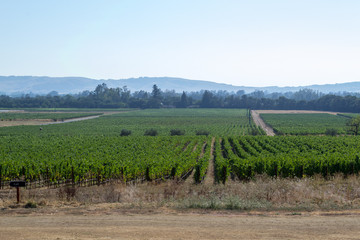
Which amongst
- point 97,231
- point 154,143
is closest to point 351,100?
point 154,143

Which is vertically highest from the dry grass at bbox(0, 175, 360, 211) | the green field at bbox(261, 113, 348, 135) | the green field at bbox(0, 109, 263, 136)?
the dry grass at bbox(0, 175, 360, 211)

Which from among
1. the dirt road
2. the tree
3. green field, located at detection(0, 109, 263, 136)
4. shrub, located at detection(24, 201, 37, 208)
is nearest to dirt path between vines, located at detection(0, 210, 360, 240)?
the dirt road

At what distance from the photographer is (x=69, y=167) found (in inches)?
1082

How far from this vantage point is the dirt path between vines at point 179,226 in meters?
11.6

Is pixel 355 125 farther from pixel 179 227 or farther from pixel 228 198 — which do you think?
pixel 179 227

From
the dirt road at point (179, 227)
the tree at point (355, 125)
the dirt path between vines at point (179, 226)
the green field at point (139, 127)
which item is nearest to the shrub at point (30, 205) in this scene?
the dirt path between vines at point (179, 226)

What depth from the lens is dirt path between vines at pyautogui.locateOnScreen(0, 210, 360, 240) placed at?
1159cm

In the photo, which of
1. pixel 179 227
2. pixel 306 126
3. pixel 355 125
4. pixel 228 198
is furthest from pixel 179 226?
pixel 306 126

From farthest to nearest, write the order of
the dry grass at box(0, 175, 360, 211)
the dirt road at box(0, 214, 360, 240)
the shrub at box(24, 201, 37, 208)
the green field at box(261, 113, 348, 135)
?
1. the green field at box(261, 113, 348, 135)
2. the shrub at box(24, 201, 37, 208)
3. the dry grass at box(0, 175, 360, 211)
4. the dirt road at box(0, 214, 360, 240)

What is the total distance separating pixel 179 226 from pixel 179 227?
4.9 inches

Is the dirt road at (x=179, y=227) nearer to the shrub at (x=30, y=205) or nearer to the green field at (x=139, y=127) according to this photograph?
the shrub at (x=30, y=205)

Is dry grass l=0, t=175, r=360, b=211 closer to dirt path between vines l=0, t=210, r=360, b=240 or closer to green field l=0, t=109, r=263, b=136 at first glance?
dirt path between vines l=0, t=210, r=360, b=240

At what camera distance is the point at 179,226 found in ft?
41.5

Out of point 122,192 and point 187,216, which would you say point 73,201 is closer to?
point 122,192
